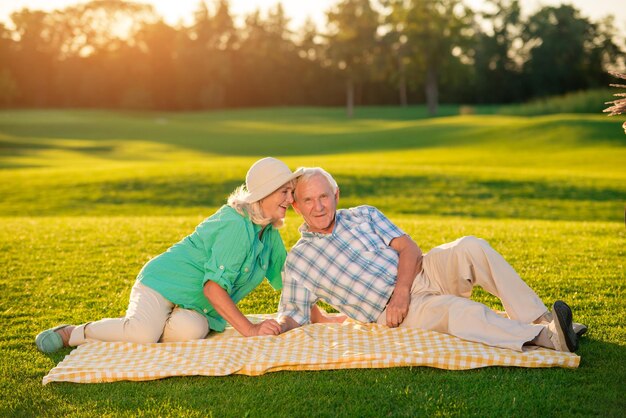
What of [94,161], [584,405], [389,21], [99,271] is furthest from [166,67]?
[584,405]

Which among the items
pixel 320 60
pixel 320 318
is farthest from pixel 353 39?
pixel 320 318

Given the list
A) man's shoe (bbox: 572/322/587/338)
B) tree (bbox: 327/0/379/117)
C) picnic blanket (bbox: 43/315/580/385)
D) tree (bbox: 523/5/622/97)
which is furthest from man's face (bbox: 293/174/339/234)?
tree (bbox: 523/5/622/97)

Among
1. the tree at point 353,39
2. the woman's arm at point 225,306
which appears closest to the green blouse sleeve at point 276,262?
the woman's arm at point 225,306

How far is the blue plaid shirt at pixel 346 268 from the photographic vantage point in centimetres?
499

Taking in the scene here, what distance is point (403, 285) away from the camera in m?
4.86

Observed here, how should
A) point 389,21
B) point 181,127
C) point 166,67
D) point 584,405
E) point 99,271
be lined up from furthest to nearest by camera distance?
1. point 166,67
2. point 389,21
3. point 181,127
4. point 99,271
5. point 584,405

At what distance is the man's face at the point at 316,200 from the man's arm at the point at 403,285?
0.59m

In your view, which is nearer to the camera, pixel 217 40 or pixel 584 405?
pixel 584 405

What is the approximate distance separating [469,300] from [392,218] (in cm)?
790

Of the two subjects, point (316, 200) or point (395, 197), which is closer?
point (316, 200)

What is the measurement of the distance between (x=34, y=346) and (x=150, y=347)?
0.92 metres

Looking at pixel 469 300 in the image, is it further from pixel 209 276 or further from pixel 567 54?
pixel 567 54

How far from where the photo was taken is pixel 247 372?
4316mm

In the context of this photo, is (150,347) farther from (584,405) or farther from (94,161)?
(94,161)
